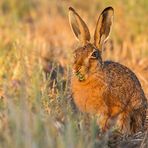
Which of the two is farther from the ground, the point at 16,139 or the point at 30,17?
the point at 30,17

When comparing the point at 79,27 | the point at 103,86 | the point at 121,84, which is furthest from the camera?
the point at 79,27

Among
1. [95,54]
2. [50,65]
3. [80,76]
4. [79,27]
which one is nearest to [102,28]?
[79,27]

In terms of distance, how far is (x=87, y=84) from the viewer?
217 inches

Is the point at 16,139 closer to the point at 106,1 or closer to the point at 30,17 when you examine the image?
the point at 106,1

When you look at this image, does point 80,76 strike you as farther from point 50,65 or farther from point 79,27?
point 50,65

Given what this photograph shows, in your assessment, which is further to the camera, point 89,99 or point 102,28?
point 102,28

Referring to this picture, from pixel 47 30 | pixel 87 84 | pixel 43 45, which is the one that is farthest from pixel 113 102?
pixel 47 30

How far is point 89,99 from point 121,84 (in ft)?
1.36

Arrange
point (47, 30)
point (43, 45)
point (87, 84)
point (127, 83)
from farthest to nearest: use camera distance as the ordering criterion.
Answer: point (47, 30) < point (43, 45) < point (127, 83) < point (87, 84)

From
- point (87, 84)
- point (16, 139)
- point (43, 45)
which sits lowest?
point (16, 139)

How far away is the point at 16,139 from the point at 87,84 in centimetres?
160

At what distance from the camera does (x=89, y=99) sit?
18.1 feet

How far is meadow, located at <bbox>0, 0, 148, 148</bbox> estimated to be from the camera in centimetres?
412

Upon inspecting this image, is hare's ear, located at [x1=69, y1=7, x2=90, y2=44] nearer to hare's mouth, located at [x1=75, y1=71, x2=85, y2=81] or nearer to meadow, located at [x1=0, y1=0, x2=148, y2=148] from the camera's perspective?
meadow, located at [x1=0, y1=0, x2=148, y2=148]
